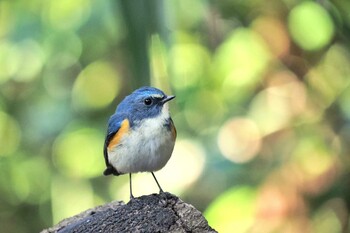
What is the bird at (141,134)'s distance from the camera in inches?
66.5

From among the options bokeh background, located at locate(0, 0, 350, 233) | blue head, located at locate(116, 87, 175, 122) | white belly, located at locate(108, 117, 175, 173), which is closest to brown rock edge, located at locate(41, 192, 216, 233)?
white belly, located at locate(108, 117, 175, 173)

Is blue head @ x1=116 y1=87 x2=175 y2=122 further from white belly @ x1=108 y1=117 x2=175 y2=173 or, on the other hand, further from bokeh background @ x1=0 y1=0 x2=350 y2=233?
bokeh background @ x1=0 y1=0 x2=350 y2=233

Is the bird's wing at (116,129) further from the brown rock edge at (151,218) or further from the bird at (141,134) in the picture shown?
the brown rock edge at (151,218)

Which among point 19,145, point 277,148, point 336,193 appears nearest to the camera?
point 336,193

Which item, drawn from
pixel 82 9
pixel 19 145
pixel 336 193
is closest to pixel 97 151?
pixel 19 145

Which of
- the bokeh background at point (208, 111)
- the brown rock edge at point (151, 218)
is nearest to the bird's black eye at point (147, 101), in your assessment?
the brown rock edge at point (151, 218)

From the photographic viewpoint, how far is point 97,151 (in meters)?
2.92

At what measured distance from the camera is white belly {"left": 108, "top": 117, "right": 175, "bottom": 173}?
168 centimetres

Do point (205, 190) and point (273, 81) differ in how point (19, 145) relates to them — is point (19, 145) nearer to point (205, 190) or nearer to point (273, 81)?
point (205, 190)

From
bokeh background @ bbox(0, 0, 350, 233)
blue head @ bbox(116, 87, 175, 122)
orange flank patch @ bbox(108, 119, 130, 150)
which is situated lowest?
bokeh background @ bbox(0, 0, 350, 233)

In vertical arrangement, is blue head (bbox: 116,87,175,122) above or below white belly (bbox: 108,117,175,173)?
above

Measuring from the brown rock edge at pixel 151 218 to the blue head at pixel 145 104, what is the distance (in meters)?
0.38

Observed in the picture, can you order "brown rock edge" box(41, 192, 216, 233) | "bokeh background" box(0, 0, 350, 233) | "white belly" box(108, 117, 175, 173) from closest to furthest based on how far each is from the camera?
1. "brown rock edge" box(41, 192, 216, 233)
2. "white belly" box(108, 117, 175, 173)
3. "bokeh background" box(0, 0, 350, 233)

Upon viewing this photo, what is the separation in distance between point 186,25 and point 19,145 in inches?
31.7
